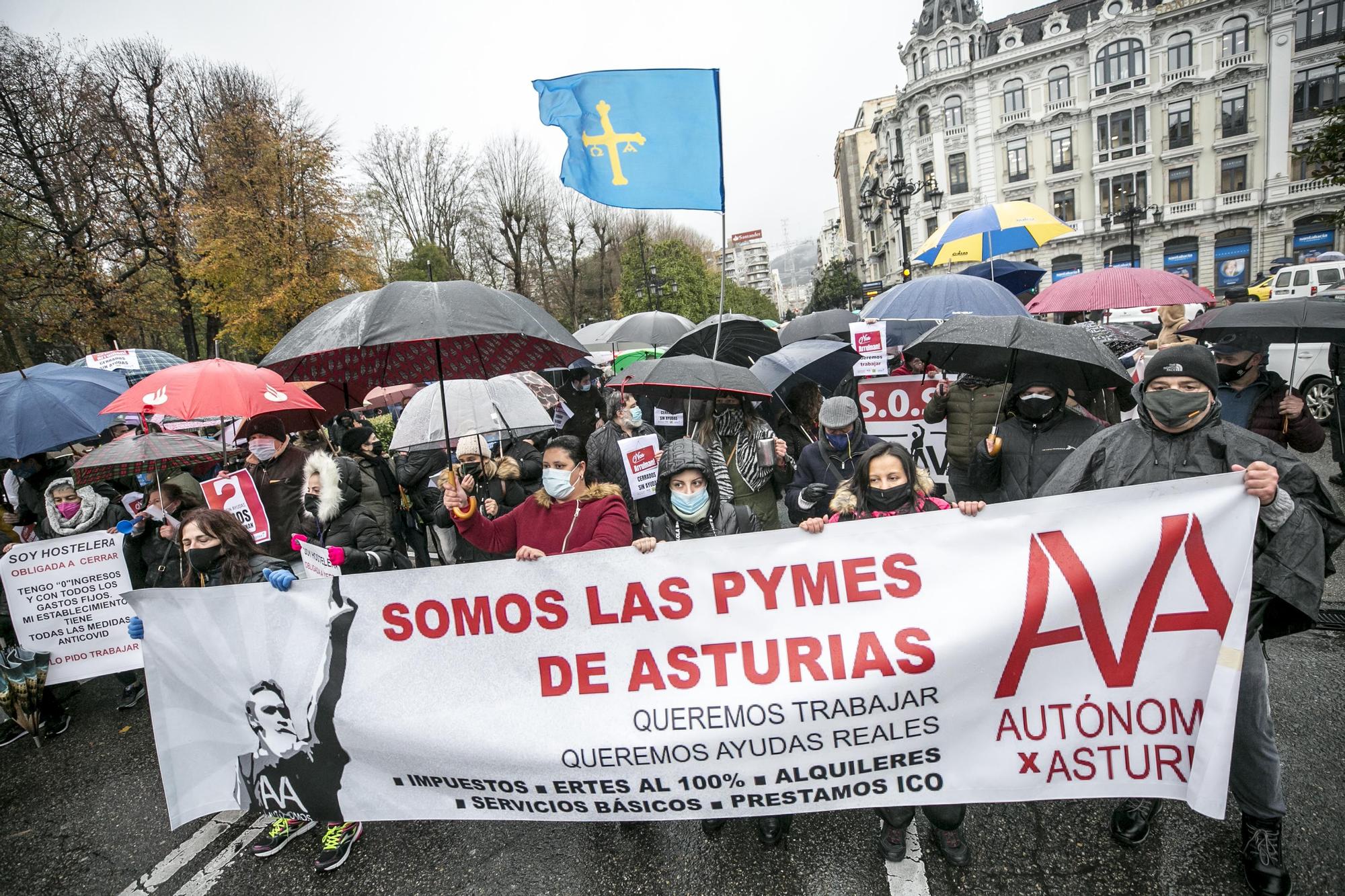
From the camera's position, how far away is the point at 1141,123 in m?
43.2

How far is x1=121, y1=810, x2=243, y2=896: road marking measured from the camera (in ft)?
9.96

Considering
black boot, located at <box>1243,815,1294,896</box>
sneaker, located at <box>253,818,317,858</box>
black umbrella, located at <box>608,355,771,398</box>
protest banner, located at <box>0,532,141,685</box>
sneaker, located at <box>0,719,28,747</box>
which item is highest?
black umbrella, located at <box>608,355,771,398</box>

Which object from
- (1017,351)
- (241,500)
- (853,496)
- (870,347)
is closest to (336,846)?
(241,500)

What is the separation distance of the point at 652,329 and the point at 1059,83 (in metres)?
50.9

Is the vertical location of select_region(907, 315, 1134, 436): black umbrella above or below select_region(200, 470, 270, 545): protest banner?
above

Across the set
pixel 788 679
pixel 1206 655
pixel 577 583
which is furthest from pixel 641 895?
pixel 1206 655

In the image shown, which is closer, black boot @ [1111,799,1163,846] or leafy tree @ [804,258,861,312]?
black boot @ [1111,799,1163,846]

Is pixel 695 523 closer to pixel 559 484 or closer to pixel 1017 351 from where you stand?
pixel 559 484

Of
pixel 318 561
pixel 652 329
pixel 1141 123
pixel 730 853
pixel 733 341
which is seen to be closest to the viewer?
pixel 730 853

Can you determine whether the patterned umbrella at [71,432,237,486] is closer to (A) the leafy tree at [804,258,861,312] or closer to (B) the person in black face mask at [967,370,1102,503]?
(B) the person in black face mask at [967,370,1102,503]

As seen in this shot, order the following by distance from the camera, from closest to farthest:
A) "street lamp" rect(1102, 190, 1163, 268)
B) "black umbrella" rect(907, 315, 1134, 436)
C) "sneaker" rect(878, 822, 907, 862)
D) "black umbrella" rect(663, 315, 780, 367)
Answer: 1. "sneaker" rect(878, 822, 907, 862)
2. "black umbrella" rect(907, 315, 1134, 436)
3. "black umbrella" rect(663, 315, 780, 367)
4. "street lamp" rect(1102, 190, 1163, 268)

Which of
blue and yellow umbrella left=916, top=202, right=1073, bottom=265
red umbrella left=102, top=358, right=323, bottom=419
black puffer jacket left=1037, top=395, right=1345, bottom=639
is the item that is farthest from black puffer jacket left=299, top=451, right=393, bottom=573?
blue and yellow umbrella left=916, top=202, right=1073, bottom=265

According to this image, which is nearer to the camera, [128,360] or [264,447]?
[264,447]

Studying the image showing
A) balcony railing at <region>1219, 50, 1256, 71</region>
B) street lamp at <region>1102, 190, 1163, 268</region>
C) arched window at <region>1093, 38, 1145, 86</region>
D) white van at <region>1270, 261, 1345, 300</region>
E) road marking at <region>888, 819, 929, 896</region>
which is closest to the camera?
road marking at <region>888, 819, 929, 896</region>
